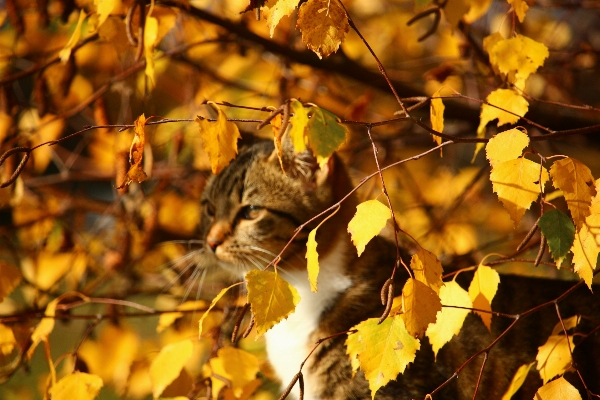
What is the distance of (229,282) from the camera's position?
2.74 m

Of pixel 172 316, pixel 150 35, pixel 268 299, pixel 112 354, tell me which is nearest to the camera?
pixel 268 299

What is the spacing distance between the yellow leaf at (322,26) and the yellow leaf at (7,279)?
1.05 metres

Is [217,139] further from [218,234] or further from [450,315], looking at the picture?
[218,234]

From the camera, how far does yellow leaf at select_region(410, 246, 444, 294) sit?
1295mm

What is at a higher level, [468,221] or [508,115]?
[508,115]

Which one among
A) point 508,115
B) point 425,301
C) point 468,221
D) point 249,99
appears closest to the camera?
point 425,301

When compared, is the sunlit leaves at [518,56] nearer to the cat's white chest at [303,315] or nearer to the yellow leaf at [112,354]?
the cat's white chest at [303,315]

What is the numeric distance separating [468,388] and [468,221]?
4.96 feet

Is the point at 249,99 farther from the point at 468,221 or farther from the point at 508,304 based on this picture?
the point at 508,304

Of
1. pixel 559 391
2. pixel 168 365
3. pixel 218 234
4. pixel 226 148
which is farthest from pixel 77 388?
pixel 559 391

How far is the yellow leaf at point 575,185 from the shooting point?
4.11ft

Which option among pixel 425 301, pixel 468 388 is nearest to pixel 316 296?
pixel 468 388

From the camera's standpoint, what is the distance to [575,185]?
1.26 metres

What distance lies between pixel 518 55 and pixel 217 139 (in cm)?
71
